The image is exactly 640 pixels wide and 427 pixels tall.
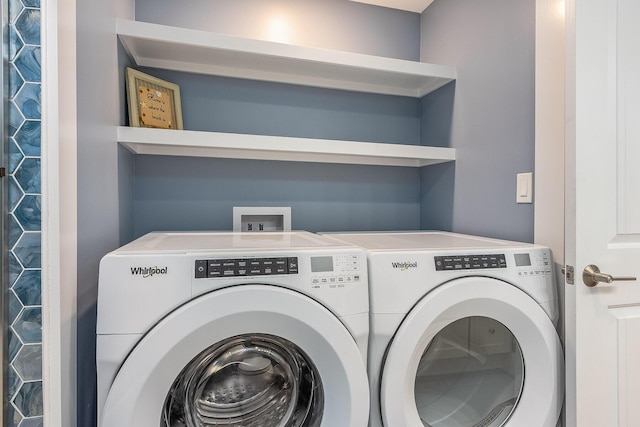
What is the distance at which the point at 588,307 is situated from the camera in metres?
1.04

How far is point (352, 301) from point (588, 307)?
0.70m

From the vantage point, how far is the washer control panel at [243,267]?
0.88m

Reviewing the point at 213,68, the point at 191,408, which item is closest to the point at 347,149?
the point at 213,68

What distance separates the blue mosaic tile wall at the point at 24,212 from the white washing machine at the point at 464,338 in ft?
2.65

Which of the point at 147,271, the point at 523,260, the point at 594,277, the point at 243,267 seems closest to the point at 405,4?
the point at 523,260

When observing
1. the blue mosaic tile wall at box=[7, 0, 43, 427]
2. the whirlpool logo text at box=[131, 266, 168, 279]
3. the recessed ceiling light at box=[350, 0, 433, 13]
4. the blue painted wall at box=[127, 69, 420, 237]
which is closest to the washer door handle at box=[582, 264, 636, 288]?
the blue painted wall at box=[127, 69, 420, 237]

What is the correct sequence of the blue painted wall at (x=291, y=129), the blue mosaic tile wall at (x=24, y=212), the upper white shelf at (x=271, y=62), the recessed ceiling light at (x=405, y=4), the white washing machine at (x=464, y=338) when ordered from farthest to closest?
the recessed ceiling light at (x=405, y=4)
the blue painted wall at (x=291, y=129)
the upper white shelf at (x=271, y=62)
the white washing machine at (x=464, y=338)
the blue mosaic tile wall at (x=24, y=212)

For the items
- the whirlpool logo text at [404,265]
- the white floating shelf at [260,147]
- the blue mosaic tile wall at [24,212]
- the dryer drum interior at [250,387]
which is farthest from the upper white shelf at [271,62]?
the dryer drum interior at [250,387]

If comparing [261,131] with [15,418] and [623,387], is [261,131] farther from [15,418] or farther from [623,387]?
[623,387]

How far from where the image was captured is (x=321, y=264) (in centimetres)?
96

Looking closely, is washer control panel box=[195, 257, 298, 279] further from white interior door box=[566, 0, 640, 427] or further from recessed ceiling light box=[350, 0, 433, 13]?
recessed ceiling light box=[350, 0, 433, 13]

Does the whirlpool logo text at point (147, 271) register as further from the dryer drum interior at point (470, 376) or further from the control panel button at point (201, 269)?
the dryer drum interior at point (470, 376)

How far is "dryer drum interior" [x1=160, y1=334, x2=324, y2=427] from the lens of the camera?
3.19ft

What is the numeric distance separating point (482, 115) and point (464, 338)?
3.13ft
